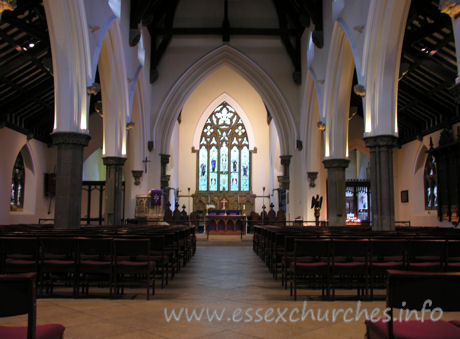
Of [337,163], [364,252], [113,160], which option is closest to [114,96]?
[113,160]

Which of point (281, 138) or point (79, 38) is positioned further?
point (281, 138)

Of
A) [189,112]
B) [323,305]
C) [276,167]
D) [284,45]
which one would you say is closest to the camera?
[323,305]

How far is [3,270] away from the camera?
5.17 metres

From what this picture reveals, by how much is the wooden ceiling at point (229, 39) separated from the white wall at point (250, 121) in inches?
306

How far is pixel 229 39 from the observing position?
779 inches

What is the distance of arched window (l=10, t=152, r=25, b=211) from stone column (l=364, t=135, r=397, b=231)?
13.5 metres

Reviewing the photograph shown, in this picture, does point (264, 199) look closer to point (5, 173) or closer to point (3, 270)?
point (5, 173)

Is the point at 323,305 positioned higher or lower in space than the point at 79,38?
lower

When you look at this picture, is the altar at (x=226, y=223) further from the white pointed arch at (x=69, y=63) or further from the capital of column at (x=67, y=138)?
the white pointed arch at (x=69, y=63)

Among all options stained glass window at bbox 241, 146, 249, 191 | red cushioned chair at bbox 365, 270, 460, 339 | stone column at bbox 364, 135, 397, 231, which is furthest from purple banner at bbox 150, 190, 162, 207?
red cushioned chair at bbox 365, 270, 460, 339

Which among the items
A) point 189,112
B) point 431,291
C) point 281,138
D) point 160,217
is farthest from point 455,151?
point 189,112

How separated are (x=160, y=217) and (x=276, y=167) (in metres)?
11.7

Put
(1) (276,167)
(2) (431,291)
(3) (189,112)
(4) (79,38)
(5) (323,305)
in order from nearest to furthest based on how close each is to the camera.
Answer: (2) (431,291) < (5) (323,305) < (4) (79,38) < (1) (276,167) < (3) (189,112)

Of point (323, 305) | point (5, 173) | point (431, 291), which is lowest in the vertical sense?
point (323, 305)
